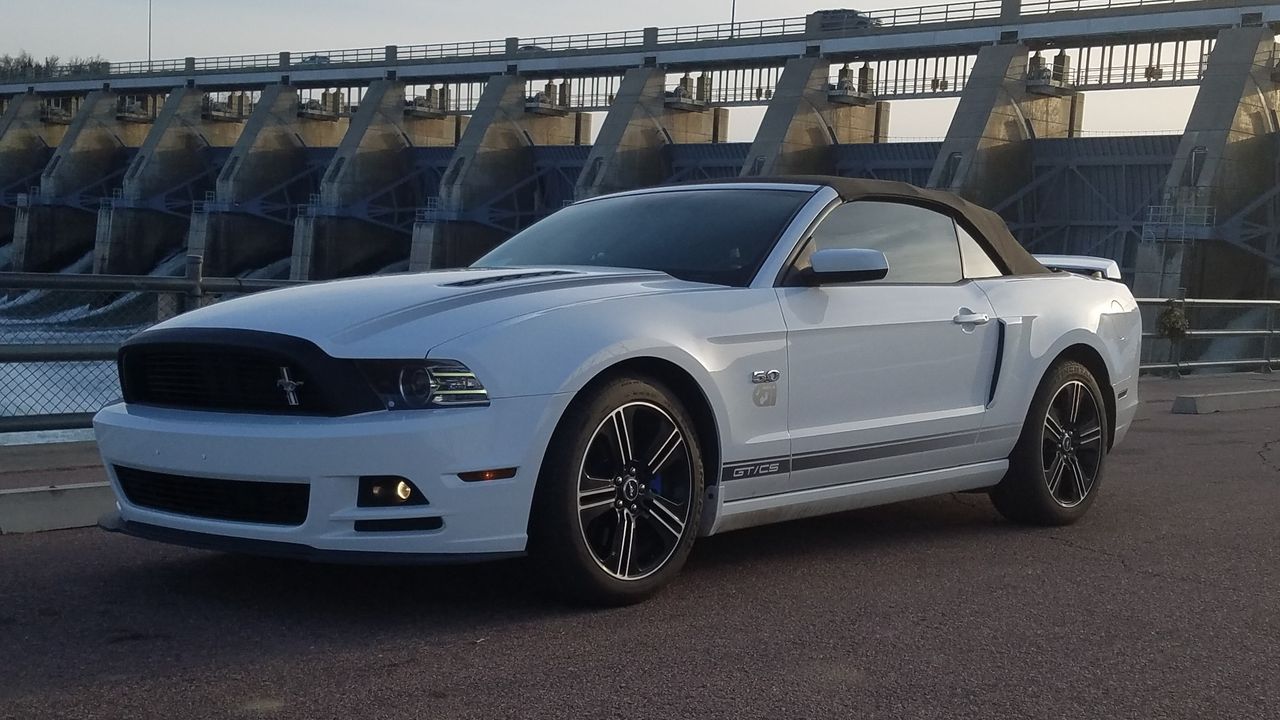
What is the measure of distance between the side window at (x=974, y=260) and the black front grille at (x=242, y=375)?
2977 mm

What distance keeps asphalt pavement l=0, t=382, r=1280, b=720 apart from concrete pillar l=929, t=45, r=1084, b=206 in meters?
33.0

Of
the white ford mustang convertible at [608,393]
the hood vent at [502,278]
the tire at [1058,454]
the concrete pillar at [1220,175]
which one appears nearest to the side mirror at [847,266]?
the white ford mustang convertible at [608,393]

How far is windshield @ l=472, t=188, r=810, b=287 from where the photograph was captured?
16.9 ft

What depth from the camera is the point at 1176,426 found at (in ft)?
35.3

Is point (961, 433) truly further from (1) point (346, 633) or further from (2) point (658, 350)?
(1) point (346, 633)

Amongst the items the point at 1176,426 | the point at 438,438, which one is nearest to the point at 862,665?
the point at 438,438

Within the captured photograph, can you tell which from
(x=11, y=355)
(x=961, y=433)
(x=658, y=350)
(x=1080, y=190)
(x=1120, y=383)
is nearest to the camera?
(x=658, y=350)

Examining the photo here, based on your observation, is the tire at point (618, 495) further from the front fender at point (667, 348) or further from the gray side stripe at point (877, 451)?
the gray side stripe at point (877, 451)

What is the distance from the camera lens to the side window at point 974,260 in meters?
6.04

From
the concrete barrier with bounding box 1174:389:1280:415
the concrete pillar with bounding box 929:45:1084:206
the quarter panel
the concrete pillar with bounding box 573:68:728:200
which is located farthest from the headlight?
the concrete pillar with bounding box 573:68:728:200

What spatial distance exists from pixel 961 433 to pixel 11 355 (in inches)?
193

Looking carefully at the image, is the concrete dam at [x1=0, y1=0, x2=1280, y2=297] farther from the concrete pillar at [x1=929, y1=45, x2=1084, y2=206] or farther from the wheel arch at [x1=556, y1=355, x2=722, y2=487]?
the wheel arch at [x1=556, y1=355, x2=722, y2=487]

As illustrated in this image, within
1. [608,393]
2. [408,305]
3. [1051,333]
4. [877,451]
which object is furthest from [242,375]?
[1051,333]

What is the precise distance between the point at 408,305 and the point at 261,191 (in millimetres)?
53879
